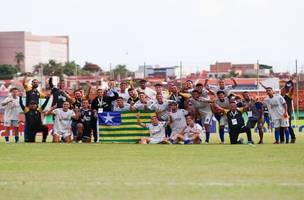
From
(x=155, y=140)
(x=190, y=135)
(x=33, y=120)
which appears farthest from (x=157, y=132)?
(x=33, y=120)

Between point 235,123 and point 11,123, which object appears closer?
point 235,123

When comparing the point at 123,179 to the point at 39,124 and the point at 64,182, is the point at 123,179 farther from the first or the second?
the point at 39,124

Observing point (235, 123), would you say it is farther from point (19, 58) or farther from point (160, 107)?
point (19, 58)

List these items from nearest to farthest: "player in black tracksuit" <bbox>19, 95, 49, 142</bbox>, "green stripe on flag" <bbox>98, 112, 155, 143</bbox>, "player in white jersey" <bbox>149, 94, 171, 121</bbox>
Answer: "player in white jersey" <bbox>149, 94, 171, 121</bbox>, "green stripe on flag" <bbox>98, 112, 155, 143</bbox>, "player in black tracksuit" <bbox>19, 95, 49, 142</bbox>

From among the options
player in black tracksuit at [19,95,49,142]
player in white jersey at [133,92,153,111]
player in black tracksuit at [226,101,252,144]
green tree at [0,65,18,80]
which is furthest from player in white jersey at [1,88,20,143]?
green tree at [0,65,18,80]

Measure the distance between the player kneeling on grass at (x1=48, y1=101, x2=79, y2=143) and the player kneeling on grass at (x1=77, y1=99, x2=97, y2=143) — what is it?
0.19m

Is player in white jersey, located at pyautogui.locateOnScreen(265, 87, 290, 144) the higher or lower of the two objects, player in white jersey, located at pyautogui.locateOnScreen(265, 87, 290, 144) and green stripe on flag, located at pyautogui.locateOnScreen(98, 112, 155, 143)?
the higher

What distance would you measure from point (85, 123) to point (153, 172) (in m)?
10.4

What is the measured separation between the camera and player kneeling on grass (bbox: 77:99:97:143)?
81.4 feet

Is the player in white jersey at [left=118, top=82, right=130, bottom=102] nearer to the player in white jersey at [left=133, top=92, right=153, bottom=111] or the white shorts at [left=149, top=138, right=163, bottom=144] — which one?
the player in white jersey at [left=133, top=92, right=153, bottom=111]

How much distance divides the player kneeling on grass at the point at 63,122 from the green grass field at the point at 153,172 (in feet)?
10.2

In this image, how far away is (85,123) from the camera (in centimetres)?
2488

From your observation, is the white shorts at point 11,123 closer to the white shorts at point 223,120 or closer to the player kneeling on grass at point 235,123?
the white shorts at point 223,120

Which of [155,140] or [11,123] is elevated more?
[11,123]
